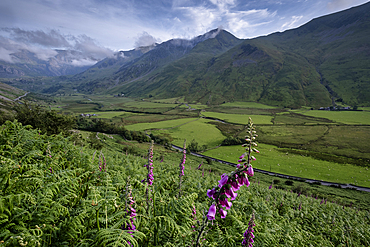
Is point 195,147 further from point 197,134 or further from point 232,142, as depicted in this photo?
point 232,142

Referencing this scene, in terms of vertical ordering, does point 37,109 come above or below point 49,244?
above

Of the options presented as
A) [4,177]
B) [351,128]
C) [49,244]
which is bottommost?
[351,128]

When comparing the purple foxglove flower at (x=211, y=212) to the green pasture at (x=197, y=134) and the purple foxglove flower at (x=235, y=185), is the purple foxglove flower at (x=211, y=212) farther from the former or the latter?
the green pasture at (x=197, y=134)

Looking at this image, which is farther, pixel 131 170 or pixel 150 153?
pixel 131 170

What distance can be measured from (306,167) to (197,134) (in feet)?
205

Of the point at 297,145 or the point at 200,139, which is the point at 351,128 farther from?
the point at 200,139

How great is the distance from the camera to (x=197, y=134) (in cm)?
10962

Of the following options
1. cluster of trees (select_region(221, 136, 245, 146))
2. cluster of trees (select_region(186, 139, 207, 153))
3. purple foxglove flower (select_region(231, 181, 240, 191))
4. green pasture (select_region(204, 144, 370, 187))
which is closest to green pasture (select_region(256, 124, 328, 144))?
cluster of trees (select_region(221, 136, 245, 146))

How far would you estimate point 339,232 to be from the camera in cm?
1171

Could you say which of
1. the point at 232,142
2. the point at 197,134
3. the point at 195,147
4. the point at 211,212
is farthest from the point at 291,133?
the point at 211,212

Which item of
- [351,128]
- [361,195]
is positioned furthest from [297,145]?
[351,128]

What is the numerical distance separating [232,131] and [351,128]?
87485 millimetres

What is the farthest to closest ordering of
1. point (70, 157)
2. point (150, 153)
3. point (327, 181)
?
1. point (327, 181)
2. point (70, 157)
3. point (150, 153)

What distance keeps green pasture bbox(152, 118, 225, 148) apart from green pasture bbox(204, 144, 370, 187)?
17.4 m
